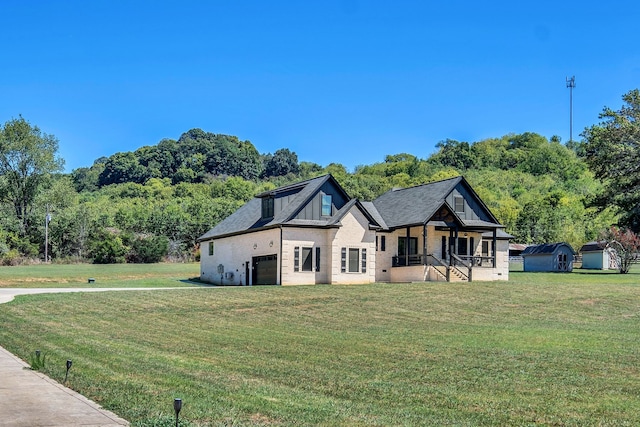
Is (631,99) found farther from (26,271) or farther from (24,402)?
(24,402)

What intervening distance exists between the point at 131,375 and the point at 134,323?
36.4 feet

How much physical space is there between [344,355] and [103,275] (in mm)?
42318

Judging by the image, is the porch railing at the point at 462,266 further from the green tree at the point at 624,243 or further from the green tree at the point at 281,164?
the green tree at the point at 281,164

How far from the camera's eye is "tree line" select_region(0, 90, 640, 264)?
59.7 m

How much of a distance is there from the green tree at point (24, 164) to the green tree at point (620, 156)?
2126 inches

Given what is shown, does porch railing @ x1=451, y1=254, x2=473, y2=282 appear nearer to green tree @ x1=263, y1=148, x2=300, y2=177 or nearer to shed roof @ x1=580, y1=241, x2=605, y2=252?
shed roof @ x1=580, y1=241, x2=605, y2=252

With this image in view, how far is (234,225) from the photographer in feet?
162

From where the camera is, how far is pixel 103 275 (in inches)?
2217

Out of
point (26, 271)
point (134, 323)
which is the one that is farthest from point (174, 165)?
point (134, 323)

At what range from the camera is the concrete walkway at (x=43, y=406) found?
9.83m

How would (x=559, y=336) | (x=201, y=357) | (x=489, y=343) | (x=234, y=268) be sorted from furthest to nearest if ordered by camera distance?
(x=234, y=268), (x=559, y=336), (x=489, y=343), (x=201, y=357)

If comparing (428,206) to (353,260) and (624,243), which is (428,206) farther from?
(624,243)

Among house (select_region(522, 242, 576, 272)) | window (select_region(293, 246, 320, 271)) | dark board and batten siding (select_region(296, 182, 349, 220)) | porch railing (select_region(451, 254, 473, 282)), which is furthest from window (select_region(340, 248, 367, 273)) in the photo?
house (select_region(522, 242, 576, 272))

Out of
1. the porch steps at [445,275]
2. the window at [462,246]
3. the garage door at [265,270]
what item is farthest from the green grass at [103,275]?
the window at [462,246]
